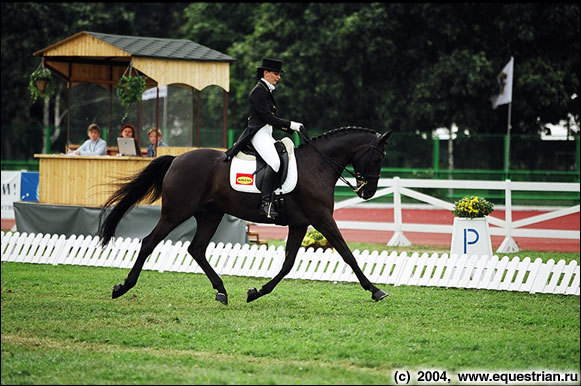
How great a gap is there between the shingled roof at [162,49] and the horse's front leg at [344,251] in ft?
23.2

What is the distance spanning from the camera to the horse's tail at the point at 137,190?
11.3m

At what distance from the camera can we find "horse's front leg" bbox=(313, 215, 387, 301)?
10250 millimetres

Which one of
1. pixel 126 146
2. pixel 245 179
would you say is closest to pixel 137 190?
pixel 245 179

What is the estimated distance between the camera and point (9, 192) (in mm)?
24828

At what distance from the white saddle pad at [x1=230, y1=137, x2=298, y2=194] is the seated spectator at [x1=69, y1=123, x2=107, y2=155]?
6671 millimetres

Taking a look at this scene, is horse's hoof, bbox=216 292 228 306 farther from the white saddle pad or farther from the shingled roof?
the shingled roof

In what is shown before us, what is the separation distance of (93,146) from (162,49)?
240cm

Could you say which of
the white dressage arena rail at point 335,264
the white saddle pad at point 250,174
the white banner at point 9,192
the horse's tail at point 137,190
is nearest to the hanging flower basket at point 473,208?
the white dressage arena rail at point 335,264

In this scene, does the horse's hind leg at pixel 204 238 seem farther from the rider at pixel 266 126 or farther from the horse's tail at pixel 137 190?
the rider at pixel 266 126

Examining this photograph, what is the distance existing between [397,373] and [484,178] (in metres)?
24.2

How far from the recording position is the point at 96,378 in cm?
635

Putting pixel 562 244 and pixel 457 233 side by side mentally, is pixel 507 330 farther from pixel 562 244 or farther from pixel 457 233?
pixel 562 244
